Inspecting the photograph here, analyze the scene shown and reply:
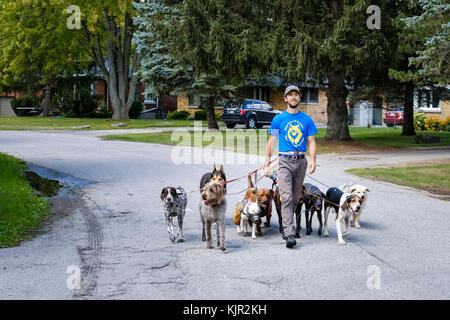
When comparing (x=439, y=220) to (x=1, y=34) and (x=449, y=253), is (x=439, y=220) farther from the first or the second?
(x=1, y=34)

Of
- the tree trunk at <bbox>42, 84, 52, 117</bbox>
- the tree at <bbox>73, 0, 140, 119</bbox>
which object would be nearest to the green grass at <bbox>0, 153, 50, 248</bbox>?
the tree at <bbox>73, 0, 140, 119</bbox>

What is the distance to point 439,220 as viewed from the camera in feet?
30.7

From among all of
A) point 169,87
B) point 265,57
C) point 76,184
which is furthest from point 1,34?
point 76,184

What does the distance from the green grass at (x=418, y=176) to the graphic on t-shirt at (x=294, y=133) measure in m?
6.25

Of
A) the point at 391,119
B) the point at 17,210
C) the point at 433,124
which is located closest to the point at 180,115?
the point at 391,119

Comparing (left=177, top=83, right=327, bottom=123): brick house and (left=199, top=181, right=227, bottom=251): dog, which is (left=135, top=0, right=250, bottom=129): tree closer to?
(left=177, top=83, right=327, bottom=123): brick house


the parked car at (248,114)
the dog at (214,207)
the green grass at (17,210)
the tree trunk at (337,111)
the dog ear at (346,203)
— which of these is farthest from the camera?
the parked car at (248,114)

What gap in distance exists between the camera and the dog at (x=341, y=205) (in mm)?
7738

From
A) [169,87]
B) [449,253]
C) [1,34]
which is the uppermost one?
[1,34]

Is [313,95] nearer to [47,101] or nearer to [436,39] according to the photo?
[47,101]

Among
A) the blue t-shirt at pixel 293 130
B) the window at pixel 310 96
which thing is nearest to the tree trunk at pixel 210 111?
the window at pixel 310 96

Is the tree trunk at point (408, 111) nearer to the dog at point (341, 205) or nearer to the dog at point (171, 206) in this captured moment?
the dog at point (341, 205)

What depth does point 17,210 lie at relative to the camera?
32.0ft

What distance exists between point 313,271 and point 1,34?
1708 inches
